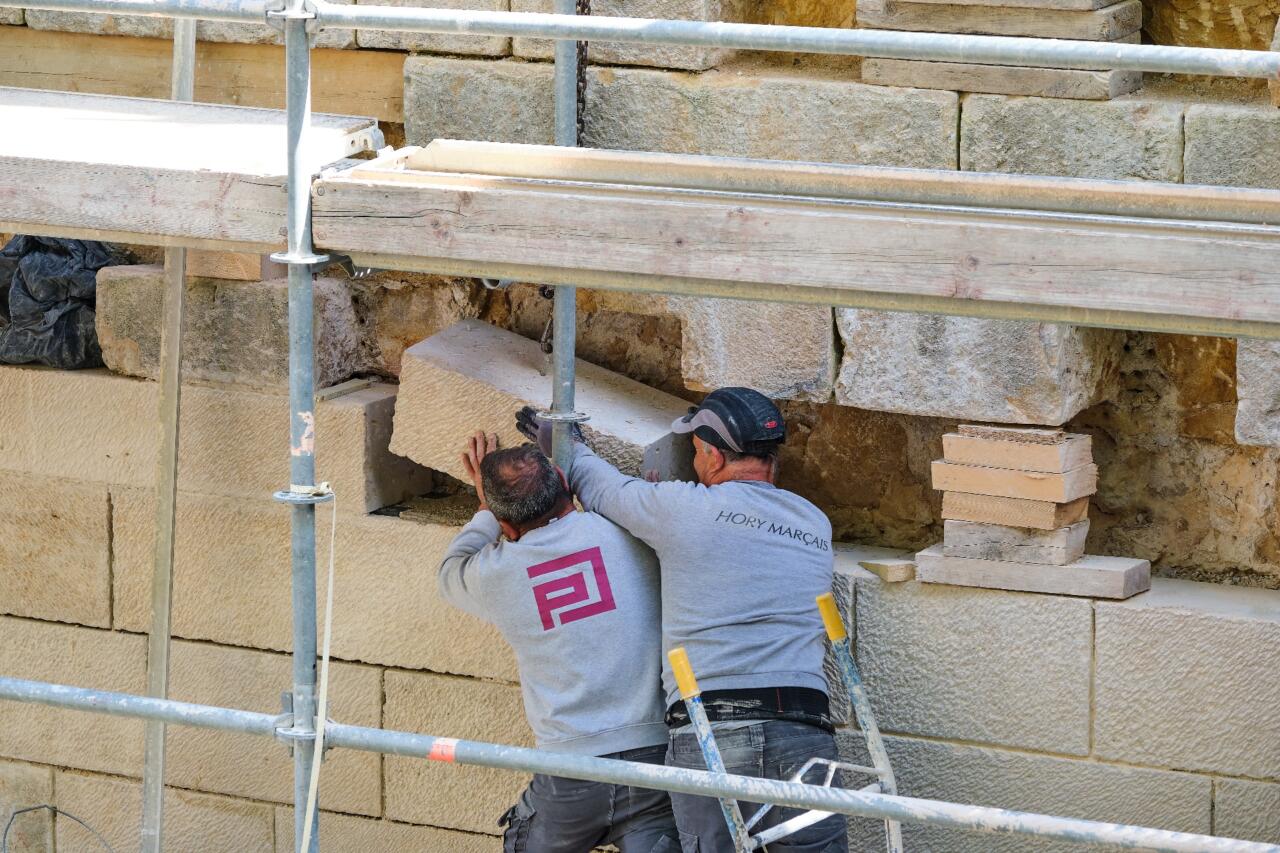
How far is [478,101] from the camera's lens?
4.91m

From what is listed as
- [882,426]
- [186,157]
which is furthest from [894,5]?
[186,157]

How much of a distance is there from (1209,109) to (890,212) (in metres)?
1.47

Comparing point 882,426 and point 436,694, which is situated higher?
point 882,426

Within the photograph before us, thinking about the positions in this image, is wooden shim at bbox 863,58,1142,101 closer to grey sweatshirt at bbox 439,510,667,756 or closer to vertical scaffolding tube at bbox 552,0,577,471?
vertical scaffolding tube at bbox 552,0,577,471

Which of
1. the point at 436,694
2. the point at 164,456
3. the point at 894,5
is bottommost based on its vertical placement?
the point at 436,694

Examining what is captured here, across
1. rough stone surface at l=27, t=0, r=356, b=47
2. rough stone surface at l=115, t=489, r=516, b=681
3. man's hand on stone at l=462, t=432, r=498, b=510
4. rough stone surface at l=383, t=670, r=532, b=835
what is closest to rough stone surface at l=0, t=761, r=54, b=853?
rough stone surface at l=115, t=489, r=516, b=681

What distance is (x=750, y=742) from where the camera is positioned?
4.37m

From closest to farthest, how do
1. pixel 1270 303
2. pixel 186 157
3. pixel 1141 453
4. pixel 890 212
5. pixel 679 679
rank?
pixel 1270 303
pixel 890 212
pixel 186 157
pixel 679 679
pixel 1141 453

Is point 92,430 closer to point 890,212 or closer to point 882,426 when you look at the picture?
point 882,426

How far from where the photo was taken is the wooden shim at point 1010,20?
4.30 meters

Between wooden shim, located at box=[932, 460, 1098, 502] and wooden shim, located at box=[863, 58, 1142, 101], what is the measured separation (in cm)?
99

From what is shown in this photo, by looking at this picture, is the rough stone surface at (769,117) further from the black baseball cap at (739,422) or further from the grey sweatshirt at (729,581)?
the grey sweatshirt at (729,581)

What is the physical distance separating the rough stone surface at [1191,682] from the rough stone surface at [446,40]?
2325 millimetres

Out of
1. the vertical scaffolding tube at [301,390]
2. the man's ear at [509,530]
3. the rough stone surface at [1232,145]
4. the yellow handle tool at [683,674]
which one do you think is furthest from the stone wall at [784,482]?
the vertical scaffolding tube at [301,390]
